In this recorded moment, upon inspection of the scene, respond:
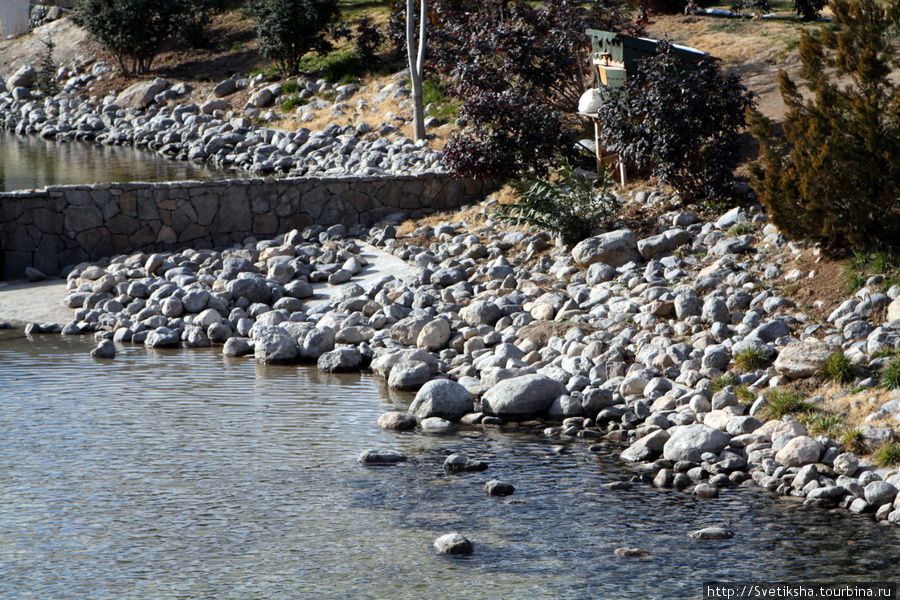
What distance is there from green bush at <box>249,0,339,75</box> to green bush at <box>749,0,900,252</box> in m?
17.3

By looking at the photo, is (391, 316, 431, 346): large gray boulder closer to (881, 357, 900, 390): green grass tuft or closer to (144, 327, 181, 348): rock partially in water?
(144, 327, 181, 348): rock partially in water

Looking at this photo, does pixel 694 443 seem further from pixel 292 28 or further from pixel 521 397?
pixel 292 28

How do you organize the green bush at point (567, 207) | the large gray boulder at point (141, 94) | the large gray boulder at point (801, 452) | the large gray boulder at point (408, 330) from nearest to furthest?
the large gray boulder at point (801, 452) < the large gray boulder at point (408, 330) < the green bush at point (567, 207) < the large gray boulder at point (141, 94)

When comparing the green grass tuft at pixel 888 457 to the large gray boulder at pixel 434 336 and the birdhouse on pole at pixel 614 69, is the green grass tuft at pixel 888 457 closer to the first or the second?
the large gray boulder at pixel 434 336

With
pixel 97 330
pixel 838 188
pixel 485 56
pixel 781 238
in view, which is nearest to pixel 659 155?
pixel 781 238

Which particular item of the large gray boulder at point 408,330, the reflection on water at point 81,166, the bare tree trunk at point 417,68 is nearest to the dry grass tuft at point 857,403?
the large gray boulder at point 408,330

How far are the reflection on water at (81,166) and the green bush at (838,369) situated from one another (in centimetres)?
1441

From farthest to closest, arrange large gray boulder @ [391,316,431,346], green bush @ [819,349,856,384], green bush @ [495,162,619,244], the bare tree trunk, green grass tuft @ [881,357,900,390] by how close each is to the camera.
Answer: the bare tree trunk, green bush @ [495,162,619,244], large gray boulder @ [391,316,431,346], green bush @ [819,349,856,384], green grass tuft @ [881,357,900,390]

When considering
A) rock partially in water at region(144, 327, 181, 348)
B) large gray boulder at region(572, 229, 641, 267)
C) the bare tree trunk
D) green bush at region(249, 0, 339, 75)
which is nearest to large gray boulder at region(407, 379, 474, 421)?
large gray boulder at region(572, 229, 641, 267)

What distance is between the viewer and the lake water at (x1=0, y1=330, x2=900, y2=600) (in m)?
5.26

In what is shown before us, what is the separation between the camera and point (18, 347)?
10312mm

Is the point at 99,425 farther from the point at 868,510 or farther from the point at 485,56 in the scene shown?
the point at 485,56

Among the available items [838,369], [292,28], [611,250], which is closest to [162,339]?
[611,250]

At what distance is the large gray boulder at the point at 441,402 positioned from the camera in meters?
8.10
